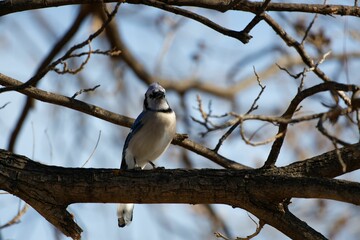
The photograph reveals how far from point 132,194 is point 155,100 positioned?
1.82 metres

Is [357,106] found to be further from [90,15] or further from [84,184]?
[90,15]

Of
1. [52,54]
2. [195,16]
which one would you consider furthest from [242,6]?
[52,54]

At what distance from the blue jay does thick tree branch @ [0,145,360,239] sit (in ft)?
3.99

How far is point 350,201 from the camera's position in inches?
137

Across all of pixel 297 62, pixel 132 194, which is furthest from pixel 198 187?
pixel 297 62

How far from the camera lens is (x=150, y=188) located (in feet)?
12.6

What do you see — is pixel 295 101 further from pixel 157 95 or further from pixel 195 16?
pixel 157 95

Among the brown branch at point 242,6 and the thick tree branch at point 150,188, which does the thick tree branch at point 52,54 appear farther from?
the thick tree branch at point 150,188

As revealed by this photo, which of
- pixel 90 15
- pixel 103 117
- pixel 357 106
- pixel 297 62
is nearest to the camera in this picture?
pixel 357 106

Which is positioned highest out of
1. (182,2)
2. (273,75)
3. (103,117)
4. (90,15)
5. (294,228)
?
(273,75)

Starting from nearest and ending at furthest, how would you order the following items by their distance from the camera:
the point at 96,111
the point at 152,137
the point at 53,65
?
the point at 53,65
the point at 96,111
the point at 152,137

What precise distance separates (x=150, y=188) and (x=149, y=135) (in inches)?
57.0

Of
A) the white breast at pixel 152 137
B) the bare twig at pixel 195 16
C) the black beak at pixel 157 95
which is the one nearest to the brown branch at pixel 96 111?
the white breast at pixel 152 137

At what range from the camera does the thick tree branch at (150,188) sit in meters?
3.74
